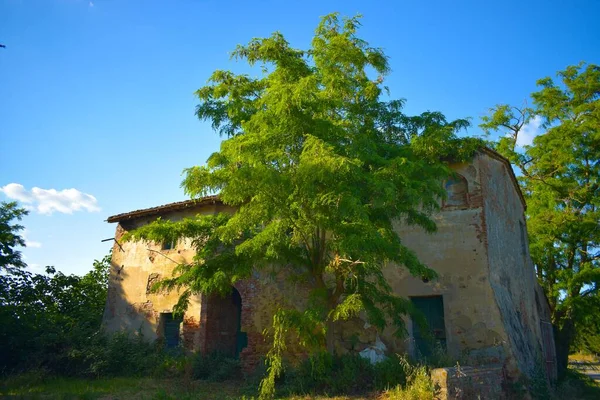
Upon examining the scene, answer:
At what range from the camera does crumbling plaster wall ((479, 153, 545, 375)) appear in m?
12.1

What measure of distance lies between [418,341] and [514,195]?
697cm

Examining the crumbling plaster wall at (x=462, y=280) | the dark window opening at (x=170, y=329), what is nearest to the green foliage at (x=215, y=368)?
the dark window opening at (x=170, y=329)

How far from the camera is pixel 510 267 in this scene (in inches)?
541

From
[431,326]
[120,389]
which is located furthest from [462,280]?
[120,389]

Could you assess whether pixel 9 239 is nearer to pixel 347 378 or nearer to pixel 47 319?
pixel 47 319

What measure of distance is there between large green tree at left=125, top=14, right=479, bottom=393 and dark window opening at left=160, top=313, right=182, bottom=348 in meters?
5.12

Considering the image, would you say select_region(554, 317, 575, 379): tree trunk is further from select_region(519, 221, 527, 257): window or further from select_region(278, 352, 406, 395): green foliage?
select_region(278, 352, 406, 395): green foliage

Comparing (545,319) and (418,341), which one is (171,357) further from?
(545,319)

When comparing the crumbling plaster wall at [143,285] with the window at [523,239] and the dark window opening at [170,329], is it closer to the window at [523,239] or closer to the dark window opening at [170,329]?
the dark window opening at [170,329]

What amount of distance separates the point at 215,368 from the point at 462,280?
7.17 metres

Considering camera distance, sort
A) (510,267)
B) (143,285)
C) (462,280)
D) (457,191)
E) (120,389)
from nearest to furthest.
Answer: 1. (120,389)
2. (462,280)
3. (457,191)
4. (510,267)
5. (143,285)

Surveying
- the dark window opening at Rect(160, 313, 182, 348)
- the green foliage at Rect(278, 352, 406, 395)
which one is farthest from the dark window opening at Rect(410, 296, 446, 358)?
the dark window opening at Rect(160, 313, 182, 348)

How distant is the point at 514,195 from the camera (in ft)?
52.5

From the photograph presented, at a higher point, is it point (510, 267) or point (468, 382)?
point (510, 267)
